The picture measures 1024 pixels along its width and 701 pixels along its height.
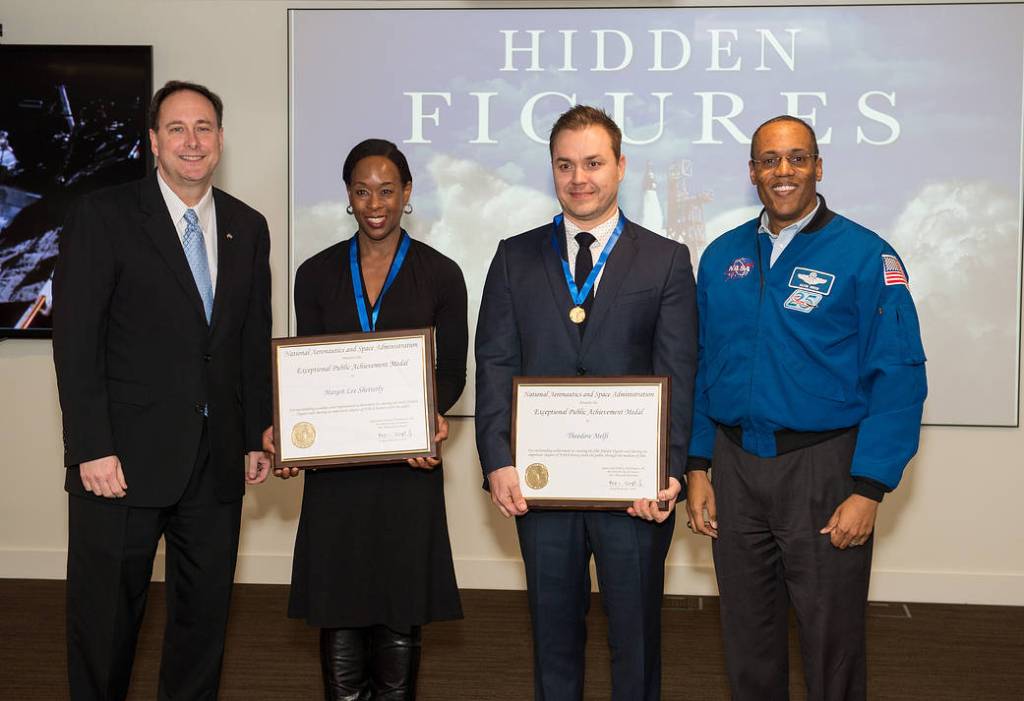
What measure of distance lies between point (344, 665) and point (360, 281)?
1125 millimetres

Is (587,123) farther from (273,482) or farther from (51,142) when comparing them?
(51,142)

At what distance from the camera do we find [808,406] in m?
2.64

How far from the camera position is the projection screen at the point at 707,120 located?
474 centimetres

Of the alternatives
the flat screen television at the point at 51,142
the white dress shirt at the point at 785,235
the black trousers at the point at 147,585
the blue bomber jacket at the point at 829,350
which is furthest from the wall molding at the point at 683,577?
the white dress shirt at the point at 785,235

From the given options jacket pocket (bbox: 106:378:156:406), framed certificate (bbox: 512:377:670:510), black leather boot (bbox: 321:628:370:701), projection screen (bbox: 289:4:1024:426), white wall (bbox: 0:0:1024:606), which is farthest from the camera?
white wall (bbox: 0:0:1024:606)

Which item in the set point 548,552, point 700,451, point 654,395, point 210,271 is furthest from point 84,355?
point 700,451

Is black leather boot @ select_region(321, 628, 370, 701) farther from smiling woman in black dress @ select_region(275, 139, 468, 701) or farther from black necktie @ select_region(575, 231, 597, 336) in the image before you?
black necktie @ select_region(575, 231, 597, 336)

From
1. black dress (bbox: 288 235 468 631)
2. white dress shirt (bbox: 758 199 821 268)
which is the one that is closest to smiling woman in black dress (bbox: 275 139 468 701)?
black dress (bbox: 288 235 468 631)

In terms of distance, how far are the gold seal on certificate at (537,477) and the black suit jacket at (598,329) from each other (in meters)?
0.07

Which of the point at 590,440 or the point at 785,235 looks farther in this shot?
the point at 785,235

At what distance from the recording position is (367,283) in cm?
303

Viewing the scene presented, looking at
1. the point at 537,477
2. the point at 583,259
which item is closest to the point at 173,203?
the point at 583,259

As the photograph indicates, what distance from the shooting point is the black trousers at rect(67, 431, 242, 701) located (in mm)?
2811

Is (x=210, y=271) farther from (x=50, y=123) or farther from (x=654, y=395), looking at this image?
(x=50, y=123)
